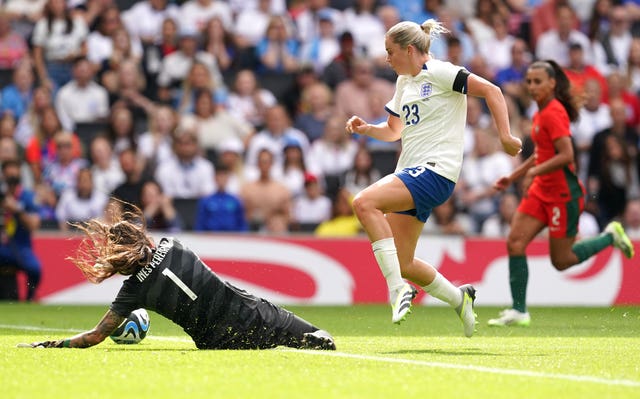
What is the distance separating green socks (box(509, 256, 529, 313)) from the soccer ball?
159 inches

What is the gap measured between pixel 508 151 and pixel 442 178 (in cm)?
52

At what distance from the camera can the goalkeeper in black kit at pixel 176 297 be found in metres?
7.47

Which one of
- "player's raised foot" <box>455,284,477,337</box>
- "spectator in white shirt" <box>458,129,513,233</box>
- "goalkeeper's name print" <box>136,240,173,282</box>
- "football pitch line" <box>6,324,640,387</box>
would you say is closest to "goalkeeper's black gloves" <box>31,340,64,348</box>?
"goalkeeper's name print" <box>136,240,173,282</box>

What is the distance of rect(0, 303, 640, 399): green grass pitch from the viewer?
5641 mm

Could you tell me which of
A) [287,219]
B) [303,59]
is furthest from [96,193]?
[303,59]

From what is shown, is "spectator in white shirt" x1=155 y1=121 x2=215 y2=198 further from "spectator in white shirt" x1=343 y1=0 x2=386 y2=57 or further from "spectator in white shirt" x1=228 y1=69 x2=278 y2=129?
"spectator in white shirt" x1=343 y1=0 x2=386 y2=57

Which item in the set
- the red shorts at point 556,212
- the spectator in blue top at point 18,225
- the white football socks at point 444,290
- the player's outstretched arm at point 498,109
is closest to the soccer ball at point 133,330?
the white football socks at point 444,290

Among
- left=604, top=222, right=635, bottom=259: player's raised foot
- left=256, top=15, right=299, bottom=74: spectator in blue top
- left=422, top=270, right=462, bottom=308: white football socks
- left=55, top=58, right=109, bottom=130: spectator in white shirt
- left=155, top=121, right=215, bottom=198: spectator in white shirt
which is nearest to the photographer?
left=422, top=270, right=462, bottom=308: white football socks

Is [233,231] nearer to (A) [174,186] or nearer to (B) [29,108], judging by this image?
(A) [174,186]

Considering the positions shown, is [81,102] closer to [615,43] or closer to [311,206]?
[311,206]

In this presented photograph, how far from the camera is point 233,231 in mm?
15672

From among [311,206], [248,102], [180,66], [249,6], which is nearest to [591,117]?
[311,206]

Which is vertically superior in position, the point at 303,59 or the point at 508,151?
the point at 303,59

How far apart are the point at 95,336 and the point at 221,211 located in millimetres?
8170
